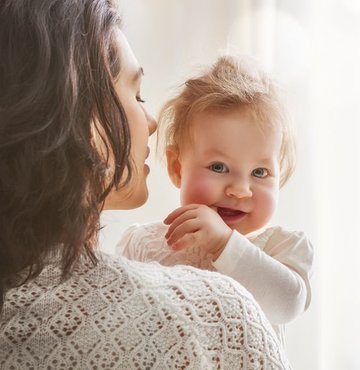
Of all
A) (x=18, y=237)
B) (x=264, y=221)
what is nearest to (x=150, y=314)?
(x=18, y=237)

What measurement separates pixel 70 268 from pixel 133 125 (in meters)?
0.34

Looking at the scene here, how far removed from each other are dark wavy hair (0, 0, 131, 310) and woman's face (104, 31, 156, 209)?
0.18 metres

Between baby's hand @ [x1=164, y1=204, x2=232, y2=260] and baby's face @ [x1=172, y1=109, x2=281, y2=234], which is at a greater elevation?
baby's face @ [x1=172, y1=109, x2=281, y2=234]

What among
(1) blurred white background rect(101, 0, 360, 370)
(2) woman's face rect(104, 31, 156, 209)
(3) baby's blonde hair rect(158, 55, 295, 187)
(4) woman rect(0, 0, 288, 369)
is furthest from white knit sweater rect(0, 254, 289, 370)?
(1) blurred white background rect(101, 0, 360, 370)

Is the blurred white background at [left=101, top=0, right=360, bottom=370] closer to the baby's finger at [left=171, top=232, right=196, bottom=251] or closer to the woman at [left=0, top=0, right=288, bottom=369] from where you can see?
the baby's finger at [left=171, top=232, right=196, bottom=251]

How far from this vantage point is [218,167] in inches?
56.6

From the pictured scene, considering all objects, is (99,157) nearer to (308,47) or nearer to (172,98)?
(172,98)

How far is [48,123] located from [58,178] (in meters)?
0.07

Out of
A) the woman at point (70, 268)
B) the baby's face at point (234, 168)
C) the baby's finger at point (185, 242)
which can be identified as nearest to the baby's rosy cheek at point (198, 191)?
the baby's face at point (234, 168)

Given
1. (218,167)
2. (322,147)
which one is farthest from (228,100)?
(322,147)

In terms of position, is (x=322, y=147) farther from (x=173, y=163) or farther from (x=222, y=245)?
(x=222, y=245)

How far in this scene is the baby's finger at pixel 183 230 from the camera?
1.36 metres

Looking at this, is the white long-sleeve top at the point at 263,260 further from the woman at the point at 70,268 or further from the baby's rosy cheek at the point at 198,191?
the woman at the point at 70,268

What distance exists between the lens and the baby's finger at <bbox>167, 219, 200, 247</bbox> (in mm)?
1357
